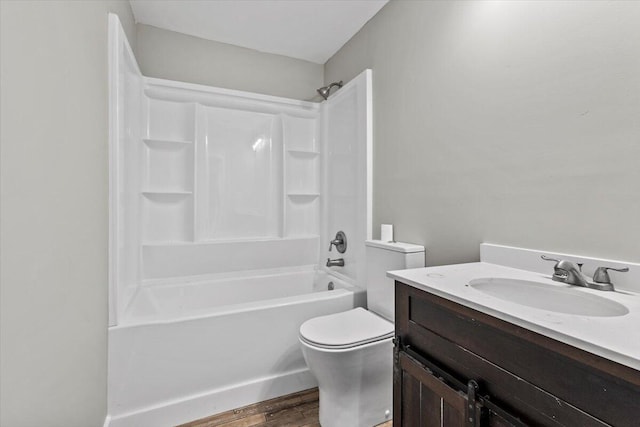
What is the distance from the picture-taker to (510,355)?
725 mm

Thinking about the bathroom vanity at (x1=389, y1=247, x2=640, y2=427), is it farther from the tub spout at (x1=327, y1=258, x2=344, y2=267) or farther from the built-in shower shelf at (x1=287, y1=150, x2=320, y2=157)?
the built-in shower shelf at (x1=287, y1=150, x2=320, y2=157)

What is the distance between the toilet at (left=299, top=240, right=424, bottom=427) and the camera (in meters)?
1.43

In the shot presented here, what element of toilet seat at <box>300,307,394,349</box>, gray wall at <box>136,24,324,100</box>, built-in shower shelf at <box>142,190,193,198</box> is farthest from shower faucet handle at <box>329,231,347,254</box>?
gray wall at <box>136,24,324,100</box>

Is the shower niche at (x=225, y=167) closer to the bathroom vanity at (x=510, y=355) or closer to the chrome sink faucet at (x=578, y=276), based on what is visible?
the bathroom vanity at (x=510, y=355)

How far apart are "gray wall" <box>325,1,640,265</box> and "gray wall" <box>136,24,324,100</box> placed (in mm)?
1059

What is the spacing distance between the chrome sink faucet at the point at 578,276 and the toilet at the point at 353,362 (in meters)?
0.72

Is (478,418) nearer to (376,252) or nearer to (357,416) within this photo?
(357,416)

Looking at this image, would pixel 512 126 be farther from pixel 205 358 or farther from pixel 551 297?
pixel 205 358

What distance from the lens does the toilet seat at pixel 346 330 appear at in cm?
143

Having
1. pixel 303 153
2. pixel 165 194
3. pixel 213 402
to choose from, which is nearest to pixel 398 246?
pixel 213 402

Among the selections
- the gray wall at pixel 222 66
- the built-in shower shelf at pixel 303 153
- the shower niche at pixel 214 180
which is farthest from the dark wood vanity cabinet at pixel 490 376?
the gray wall at pixel 222 66

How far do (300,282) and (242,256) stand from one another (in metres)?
0.59

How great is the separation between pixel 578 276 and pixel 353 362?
3.24ft

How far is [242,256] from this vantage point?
8.68 feet
